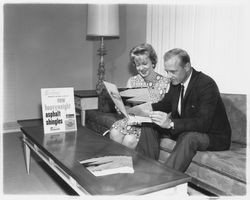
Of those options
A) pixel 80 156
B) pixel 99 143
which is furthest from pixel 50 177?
pixel 80 156

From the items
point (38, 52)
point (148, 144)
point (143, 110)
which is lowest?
point (148, 144)

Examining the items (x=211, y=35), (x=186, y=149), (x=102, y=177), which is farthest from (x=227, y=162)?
(x=211, y=35)

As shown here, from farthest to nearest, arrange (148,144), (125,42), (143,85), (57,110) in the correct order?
(125,42) → (143,85) → (57,110) → (148,144)

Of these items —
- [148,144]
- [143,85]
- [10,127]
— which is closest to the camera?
[148,144]

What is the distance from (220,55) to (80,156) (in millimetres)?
1991

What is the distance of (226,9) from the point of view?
123 inches

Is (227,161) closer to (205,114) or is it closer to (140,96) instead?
(205,114)

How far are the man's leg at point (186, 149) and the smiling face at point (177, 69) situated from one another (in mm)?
455

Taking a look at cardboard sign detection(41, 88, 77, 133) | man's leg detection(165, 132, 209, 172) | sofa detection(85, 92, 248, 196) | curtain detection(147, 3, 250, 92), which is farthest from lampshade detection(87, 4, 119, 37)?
man's leg detection(165, 132, 209, 172)

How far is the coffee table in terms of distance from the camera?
1.49 m

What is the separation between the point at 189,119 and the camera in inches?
89.7

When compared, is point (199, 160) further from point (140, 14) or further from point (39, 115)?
point (39, 115)

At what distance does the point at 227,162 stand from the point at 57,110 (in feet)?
4.86

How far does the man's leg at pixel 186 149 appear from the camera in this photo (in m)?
2.12
